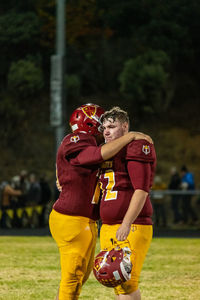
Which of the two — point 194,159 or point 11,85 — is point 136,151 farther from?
point 11,85

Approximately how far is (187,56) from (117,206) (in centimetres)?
3922

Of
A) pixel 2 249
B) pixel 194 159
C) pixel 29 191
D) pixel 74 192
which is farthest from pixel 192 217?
pixel 194 159

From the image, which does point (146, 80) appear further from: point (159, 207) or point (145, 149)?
point (145, 149)

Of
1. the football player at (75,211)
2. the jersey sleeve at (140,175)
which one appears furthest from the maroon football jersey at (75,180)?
the jersey sleeve at (140,175)

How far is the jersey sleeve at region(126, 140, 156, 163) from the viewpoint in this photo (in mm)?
5328

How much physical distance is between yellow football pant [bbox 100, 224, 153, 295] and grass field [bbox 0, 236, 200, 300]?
2.93 meters

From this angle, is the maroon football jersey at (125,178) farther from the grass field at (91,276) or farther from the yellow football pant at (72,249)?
the grass field at (91,276)

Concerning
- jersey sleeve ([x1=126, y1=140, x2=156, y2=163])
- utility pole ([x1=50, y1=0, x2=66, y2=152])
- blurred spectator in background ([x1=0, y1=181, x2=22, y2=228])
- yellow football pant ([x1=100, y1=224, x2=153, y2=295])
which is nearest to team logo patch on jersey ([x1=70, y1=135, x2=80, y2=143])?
jersey sleeve ([x1=126, y1=140, x2=156, y2=163])

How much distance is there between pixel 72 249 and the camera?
228 inches

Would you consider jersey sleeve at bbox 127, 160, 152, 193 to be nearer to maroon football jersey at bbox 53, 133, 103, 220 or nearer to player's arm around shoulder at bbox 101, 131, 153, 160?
player's arm around shoulder at bbox 101, 131, 153, 160

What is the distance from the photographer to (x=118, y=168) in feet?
18.2

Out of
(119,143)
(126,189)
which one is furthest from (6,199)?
(119,143)

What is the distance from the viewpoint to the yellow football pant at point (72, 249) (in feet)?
19.0

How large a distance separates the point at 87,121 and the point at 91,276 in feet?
16.4
